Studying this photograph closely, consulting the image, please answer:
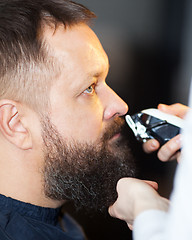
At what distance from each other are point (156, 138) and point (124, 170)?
0.15 m

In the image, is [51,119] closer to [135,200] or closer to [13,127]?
[13,127]

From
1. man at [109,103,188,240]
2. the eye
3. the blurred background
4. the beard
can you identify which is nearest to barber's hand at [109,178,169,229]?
man at [109,103,188,240]

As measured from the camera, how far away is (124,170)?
1035 millimetres

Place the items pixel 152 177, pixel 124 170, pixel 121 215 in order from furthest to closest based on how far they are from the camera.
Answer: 1. pixel 152 177
2. pixel 124 170
3. pixel 121 215

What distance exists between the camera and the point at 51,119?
3.05ft

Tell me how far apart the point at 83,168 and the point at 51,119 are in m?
0.17

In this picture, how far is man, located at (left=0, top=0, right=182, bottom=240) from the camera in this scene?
0.91 m

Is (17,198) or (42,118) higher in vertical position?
(42,118)

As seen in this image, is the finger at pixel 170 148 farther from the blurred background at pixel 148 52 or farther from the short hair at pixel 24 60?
the blurred background at pixel 148 52

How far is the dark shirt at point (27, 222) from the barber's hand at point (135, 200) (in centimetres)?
28

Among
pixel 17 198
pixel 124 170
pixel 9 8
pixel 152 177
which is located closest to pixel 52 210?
pixel 17 198

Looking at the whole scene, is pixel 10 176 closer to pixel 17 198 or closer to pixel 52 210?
pixel 17 198

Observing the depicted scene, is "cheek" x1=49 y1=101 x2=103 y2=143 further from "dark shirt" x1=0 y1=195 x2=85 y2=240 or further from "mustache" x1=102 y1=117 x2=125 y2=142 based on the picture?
"dark shirt" x1=0 y1=195 x2=85 y2=240

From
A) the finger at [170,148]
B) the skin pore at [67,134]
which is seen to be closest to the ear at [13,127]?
the skin pore at [67,134]
